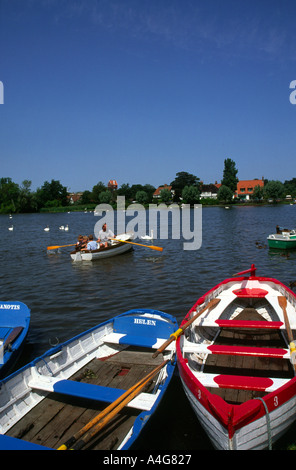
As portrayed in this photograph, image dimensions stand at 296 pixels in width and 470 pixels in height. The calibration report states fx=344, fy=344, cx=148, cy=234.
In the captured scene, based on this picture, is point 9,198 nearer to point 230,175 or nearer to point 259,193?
point 230,175

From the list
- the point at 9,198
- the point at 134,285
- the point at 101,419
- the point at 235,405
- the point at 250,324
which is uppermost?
the point at 9,198

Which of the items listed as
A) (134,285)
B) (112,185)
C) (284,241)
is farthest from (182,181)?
(134,285)

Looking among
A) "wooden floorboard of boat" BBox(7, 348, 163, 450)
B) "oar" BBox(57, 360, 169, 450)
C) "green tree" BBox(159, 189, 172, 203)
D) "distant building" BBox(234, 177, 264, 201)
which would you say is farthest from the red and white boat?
"distant building" BBox(234, 177, 264, 201)

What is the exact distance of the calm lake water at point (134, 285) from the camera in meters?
6.93

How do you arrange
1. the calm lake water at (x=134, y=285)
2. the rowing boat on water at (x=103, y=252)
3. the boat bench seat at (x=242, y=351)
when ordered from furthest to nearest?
the rowing boat on water at (x=103, y=252) → the calm lake water at (x=134, y=285) → the boat bench seat at (x=242, y=351)

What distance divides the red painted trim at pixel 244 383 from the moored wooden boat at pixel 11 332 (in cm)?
474

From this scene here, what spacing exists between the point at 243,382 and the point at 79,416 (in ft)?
9.41

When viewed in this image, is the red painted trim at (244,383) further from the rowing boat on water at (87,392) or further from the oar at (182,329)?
the oar at (182,329)

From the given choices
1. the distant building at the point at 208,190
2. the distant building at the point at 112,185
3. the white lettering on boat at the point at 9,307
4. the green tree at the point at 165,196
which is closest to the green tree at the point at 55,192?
the distant building at the point at 112,185

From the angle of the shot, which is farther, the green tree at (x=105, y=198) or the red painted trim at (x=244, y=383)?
the green tree at (x=105, y=198)

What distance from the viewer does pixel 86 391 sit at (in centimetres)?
611

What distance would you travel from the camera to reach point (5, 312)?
31.8 ft
